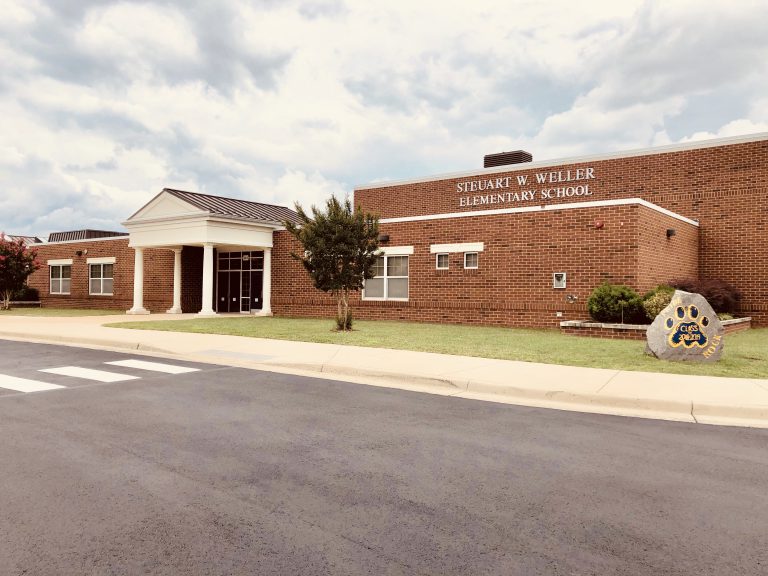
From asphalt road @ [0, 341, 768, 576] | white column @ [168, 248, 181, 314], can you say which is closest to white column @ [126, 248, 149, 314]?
white column @ [168, 248, 181, 314]

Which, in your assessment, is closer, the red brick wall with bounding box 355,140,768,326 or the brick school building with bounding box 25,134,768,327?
the brick school building with bounding box 25,134,768,327

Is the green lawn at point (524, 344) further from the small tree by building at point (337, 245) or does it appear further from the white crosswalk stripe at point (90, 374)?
the white crosswalk stripe at point (90, 374)

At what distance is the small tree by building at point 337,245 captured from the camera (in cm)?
1736

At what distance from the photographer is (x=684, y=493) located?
476 cm

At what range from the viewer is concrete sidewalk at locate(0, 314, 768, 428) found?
791 cm

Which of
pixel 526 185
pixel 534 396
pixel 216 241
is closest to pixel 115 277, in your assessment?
pixel 216 241

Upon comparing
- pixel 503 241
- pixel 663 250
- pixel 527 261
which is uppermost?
pixel 503 241

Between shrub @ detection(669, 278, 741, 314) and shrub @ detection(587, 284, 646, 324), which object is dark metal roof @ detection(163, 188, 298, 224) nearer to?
shrub @ detection(587, 284, 646, 324)

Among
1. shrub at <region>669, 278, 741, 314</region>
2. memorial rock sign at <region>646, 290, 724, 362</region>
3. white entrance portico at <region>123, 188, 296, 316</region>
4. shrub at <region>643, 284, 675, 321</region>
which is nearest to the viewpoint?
memorial rock sign at <region>646, 290, 724, 362</region>

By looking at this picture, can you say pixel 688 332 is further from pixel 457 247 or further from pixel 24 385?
pixel 24 385

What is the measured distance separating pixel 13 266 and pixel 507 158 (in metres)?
26.2

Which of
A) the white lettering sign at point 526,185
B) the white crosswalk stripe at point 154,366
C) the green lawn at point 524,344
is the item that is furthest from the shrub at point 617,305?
the white crosswalk stripe at point 154,366

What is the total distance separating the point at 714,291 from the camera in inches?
Answer: 793

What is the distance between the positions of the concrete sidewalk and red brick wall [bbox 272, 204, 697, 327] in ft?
28.4
